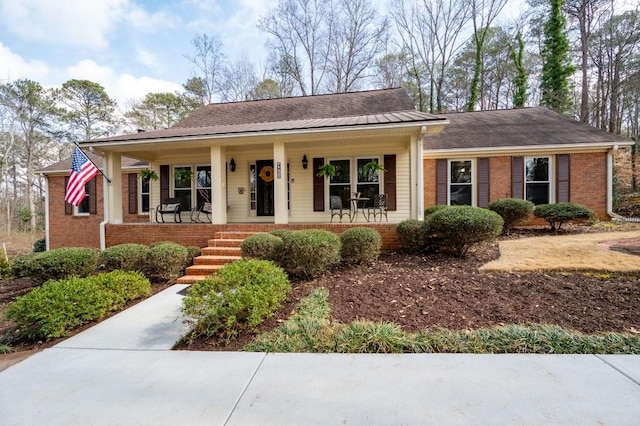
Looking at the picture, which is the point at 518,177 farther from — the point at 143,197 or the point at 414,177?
the point at 143,197

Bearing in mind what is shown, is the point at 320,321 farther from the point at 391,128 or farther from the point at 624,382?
the point at 391,128

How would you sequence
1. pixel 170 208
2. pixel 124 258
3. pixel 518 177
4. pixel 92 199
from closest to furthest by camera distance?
pixel 124 258 → pixel 518 177 → pixel 170 208 → pixel 92 199

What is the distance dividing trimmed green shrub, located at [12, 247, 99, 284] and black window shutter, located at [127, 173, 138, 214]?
303 inches

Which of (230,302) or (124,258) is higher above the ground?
(124,258)

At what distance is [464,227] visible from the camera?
5832 mm

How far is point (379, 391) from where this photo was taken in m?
2.30

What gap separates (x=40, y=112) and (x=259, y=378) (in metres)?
28.5

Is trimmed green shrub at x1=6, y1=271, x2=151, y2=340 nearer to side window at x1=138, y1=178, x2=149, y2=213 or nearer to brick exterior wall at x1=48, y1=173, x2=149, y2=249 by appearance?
side window at x1=138, y1=178, x2=149, y2=213

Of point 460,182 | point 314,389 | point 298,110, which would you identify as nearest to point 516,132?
point 460,182

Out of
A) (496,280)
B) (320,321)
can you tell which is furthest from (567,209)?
(320,321)

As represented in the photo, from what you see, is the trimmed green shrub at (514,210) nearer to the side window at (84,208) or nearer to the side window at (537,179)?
the side window at (537,179)

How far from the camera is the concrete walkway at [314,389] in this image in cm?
203

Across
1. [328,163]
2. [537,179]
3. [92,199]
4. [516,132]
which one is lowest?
A: [92,199]

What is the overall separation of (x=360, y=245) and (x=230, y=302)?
120 inches
